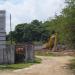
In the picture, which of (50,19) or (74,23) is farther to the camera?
(50,19)

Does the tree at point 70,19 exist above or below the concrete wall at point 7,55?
above

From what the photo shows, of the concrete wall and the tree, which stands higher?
the tree

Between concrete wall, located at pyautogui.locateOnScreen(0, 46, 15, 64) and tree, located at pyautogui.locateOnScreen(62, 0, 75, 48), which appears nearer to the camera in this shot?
tree, located at pyautogui.locateOnScreen(62, 0, 75, 48)

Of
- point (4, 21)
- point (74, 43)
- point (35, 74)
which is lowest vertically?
point (35, 74)

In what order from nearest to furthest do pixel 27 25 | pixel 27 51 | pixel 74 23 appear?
pixel 74 23, pixel 27 51, pixel 27 25

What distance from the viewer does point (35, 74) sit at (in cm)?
2348

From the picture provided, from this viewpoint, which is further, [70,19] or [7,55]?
[7,55]

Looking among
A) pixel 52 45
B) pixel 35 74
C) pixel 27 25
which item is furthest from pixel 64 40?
pixel 27 25

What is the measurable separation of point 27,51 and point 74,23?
7.73 m

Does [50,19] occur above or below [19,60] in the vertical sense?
above

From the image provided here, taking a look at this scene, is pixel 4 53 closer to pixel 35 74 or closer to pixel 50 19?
pixel 50 19

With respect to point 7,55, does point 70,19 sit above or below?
above

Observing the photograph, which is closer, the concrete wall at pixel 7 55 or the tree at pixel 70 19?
the tree at pixel 70 19

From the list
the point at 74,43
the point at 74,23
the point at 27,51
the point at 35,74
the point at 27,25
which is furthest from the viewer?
the point at 27,25
